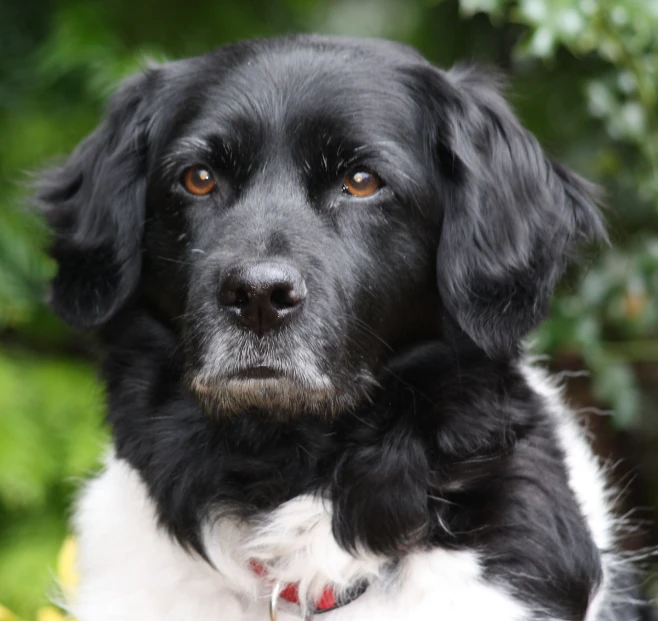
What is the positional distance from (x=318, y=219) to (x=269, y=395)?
1.41ft

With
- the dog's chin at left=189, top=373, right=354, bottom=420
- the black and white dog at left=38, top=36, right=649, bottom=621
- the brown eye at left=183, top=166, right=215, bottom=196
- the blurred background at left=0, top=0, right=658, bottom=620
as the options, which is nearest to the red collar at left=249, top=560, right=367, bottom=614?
the black and white dog at left=38, top=36, right=649, bottom=621

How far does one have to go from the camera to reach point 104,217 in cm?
265

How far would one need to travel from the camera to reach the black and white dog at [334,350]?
7.57ft

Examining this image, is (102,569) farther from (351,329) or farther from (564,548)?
(564,548)

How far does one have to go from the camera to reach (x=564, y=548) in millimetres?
2400

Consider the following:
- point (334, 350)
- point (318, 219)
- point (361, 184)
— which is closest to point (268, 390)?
point (334, 350)

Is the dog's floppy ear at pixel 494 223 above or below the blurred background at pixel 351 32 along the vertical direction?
above

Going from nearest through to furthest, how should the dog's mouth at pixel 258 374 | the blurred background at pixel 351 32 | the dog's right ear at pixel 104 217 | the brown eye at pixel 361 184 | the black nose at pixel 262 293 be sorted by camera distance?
the black nose at pixel 262 293
the dog's mouth at pixel 258 374
the brown eye at pixel 361 184
the dog's right ear at pixel 104 217
the blurred background at pixel 351 32

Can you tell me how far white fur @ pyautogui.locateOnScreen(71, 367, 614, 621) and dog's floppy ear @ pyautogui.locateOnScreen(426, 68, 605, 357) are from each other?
1.12 ft

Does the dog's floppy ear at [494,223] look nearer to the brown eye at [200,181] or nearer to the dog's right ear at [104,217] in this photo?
the brown eye at [200,181]

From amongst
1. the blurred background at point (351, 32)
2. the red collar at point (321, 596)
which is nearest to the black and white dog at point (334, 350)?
the red collar at point (321, 596)

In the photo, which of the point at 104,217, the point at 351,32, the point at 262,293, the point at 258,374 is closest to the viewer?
the point at 262,293

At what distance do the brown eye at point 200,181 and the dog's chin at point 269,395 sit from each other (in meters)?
0.47

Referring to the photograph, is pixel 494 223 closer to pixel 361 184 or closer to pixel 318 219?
pixel 361 184
